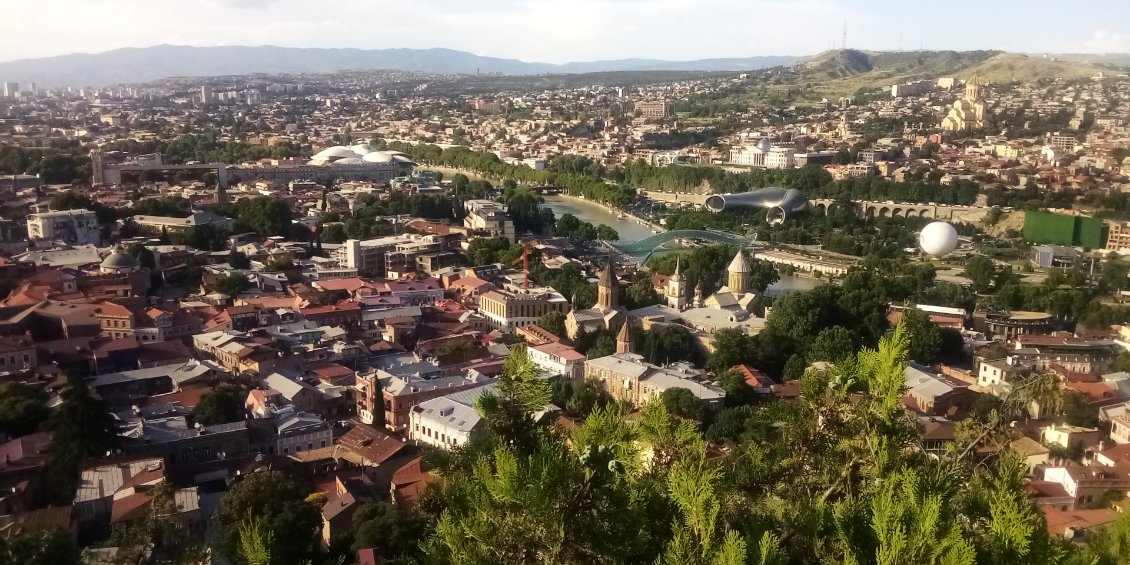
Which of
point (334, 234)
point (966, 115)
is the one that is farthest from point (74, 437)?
point (966, 115)

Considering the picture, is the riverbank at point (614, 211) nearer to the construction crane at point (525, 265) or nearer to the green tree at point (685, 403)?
the construction crane at point (525, 265)

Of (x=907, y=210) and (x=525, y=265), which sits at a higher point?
(x=525, y=265)

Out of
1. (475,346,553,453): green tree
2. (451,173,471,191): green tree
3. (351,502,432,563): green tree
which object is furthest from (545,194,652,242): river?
(475,346,553,453): green tree

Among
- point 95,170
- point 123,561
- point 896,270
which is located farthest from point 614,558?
point 95,170

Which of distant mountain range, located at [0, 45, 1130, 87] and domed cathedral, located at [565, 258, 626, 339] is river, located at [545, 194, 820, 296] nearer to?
domed cathedral, located at [565, 258, 626, 339]

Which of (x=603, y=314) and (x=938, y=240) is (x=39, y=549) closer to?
(x=603, y=314)

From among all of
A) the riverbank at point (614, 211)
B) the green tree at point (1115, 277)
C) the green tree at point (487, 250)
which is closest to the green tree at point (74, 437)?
the green tree at point (487, 250)

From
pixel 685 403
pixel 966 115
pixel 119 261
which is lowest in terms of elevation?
pixel 685 403
